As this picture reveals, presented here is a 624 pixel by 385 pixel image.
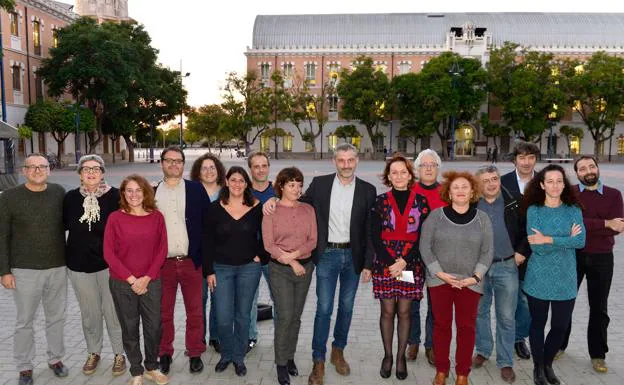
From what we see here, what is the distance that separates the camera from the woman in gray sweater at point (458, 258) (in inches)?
177

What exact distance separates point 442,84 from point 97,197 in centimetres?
4677

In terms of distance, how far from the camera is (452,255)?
14.8ft

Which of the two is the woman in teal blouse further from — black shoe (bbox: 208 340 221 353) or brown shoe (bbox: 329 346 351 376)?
black shoe (bbox: 208 340 221 353)

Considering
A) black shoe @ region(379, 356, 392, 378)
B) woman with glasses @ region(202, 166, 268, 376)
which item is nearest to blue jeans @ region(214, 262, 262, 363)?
woman with glasses @ region(202, 166, 268, 376)

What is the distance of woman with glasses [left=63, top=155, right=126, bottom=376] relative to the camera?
483cm

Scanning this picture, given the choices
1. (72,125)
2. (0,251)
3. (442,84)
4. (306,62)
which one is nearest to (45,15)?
(72,125)

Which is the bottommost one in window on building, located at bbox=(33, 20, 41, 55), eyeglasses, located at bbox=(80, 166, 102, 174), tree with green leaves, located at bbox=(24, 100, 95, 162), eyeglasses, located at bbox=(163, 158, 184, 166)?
eyeglasses, located at bbox=(80, 166, 102, 174)

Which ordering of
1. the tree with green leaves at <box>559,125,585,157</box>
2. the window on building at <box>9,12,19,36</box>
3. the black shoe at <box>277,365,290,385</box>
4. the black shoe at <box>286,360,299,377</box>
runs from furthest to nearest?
1. the tree with green leaves at <box>559,125,585,157</box>
2. the window on building at <box>9,12,19,36</box>
3. the black shoe at <box>286,360,299,377</box>
4. the black shoe at <box>277,365,290,385</box>

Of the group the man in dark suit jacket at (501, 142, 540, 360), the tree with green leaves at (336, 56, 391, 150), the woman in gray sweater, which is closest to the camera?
the woman in gray sweater

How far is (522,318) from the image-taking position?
5414 millimetres

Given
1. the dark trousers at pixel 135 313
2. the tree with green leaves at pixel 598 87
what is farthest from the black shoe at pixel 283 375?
the tree with green leaves at pixel 598 87

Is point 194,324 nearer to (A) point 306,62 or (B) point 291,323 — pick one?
(B) point 291,323

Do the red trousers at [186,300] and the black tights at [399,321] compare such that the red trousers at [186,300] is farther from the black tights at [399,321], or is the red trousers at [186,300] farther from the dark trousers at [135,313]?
the black tights at [399,321]

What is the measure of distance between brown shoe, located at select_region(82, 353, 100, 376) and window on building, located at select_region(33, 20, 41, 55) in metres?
38.1
